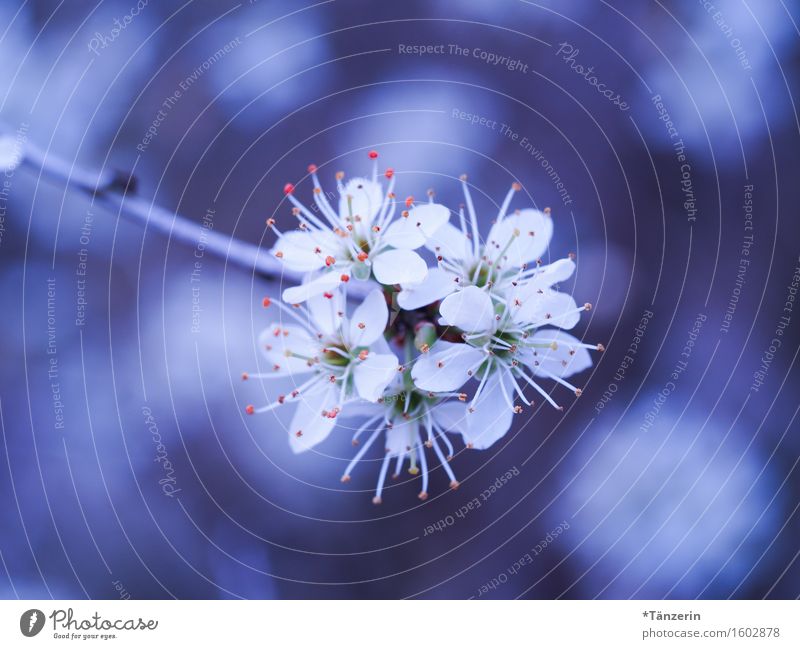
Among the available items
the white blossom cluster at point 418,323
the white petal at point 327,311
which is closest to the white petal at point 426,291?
the white blossom cluster at point 418,323

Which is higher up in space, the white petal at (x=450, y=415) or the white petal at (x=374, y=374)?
the white petal at (x=374, y=374)

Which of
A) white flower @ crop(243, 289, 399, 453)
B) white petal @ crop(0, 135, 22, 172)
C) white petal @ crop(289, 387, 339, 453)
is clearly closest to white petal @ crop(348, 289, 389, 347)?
white flower @ crop(243, 289, 399, 453)

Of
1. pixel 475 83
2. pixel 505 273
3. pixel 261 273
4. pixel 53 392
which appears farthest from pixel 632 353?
pixel 53 392

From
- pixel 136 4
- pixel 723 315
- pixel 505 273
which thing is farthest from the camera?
pixel 723 315

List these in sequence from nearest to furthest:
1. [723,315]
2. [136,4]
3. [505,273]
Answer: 1. [505,273]
2. [136,4]
3. [723,315]

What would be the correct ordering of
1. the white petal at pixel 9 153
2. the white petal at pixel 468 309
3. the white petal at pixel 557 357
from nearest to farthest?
the white petal at pixel 468 309
the white petal at pixel 557 357
the white petal at pixel 9 153

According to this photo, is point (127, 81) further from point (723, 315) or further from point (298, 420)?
point (723, 315)

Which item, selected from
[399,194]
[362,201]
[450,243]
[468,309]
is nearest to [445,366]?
[468,309]

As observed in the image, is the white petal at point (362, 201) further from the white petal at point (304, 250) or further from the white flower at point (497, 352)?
the white flower at point (497, 352)
